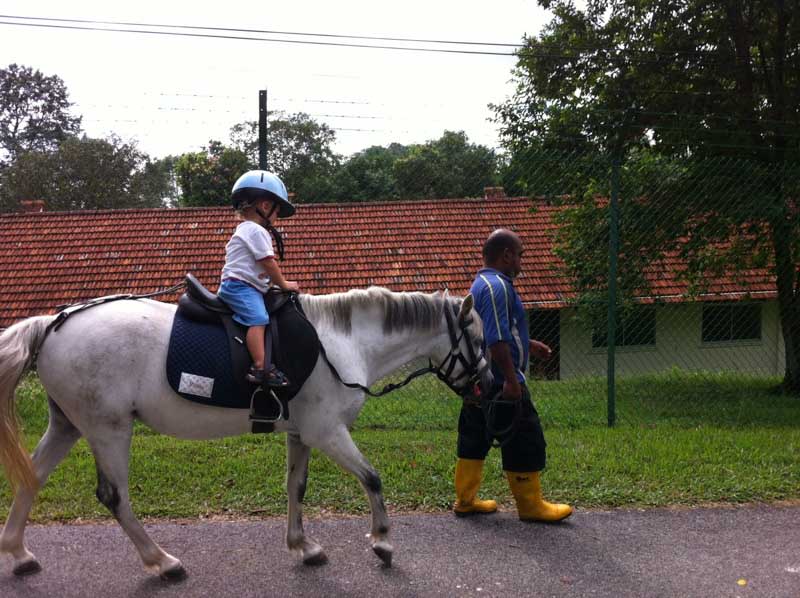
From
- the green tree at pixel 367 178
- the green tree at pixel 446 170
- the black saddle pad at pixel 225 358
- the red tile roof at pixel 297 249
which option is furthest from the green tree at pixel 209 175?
the black saddle pad at pixel 225 358

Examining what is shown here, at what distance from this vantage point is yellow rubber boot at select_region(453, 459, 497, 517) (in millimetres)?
4695

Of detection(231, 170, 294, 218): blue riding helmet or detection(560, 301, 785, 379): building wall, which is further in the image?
detection(560, 301, 785, 379): building wall

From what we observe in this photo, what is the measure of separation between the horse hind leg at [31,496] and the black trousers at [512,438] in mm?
2509

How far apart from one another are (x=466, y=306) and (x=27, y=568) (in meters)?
A: 2.88

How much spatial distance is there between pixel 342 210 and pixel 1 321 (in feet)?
23.3

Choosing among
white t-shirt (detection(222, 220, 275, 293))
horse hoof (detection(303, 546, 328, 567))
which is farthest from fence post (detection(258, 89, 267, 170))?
horse hoof (detection(303, 546, 328, 567))

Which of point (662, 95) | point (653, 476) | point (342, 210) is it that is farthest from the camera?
point (342, 210)

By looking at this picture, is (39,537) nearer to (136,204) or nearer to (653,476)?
(653,476)

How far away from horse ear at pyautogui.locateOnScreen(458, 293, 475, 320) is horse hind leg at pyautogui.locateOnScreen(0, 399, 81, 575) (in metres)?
2.39

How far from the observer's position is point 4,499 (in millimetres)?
4938

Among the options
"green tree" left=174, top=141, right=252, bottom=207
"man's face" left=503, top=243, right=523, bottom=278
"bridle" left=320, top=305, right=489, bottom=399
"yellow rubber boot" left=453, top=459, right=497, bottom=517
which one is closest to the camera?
"bridle" left=320, top=305, right=489, bottom=399

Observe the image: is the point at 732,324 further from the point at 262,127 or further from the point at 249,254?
the point at 249,254

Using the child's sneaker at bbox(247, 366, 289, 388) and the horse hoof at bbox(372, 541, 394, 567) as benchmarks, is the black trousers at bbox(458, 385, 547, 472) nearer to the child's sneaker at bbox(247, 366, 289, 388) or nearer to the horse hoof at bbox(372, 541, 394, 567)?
the horse hoof at bbox(372, 541, 394, 567)

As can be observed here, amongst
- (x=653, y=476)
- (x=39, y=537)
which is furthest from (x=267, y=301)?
(x=653, y=476)
